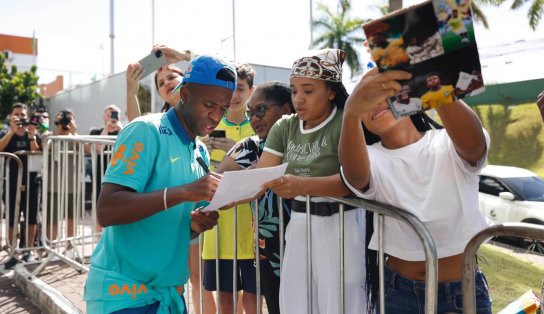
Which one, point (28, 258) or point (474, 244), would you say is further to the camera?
point (28, 258)

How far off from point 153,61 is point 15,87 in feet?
83.6

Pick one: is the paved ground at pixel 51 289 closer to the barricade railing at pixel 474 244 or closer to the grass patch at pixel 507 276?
the barricade railing at pixel 474 244

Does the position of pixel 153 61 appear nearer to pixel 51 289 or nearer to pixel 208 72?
pixel 208 72

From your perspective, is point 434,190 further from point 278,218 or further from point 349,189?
point 278,218

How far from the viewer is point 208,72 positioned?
194cm

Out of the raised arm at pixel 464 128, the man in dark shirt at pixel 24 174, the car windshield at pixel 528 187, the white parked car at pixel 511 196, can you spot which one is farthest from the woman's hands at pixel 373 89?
the car windshield at pixel 528 187

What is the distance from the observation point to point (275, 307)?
2.71m

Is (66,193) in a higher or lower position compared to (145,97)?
lower

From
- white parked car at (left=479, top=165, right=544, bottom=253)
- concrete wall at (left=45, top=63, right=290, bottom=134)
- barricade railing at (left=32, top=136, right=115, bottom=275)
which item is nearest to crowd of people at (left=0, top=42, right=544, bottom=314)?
barricade railing at (left=32, top=136, right=115, bottom=275)

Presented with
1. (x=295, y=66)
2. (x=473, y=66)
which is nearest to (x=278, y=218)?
(x=295, y=66)

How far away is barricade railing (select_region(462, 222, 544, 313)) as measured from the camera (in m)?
1.54

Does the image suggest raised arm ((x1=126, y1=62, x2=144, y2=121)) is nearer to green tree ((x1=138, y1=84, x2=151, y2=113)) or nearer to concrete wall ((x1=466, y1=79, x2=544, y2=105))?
green tree ((x1=138, y1=84, x2=151, y2=113))

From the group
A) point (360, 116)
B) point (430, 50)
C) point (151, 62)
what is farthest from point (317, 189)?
point (151, 62)

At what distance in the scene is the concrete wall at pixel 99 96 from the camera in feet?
62.5
